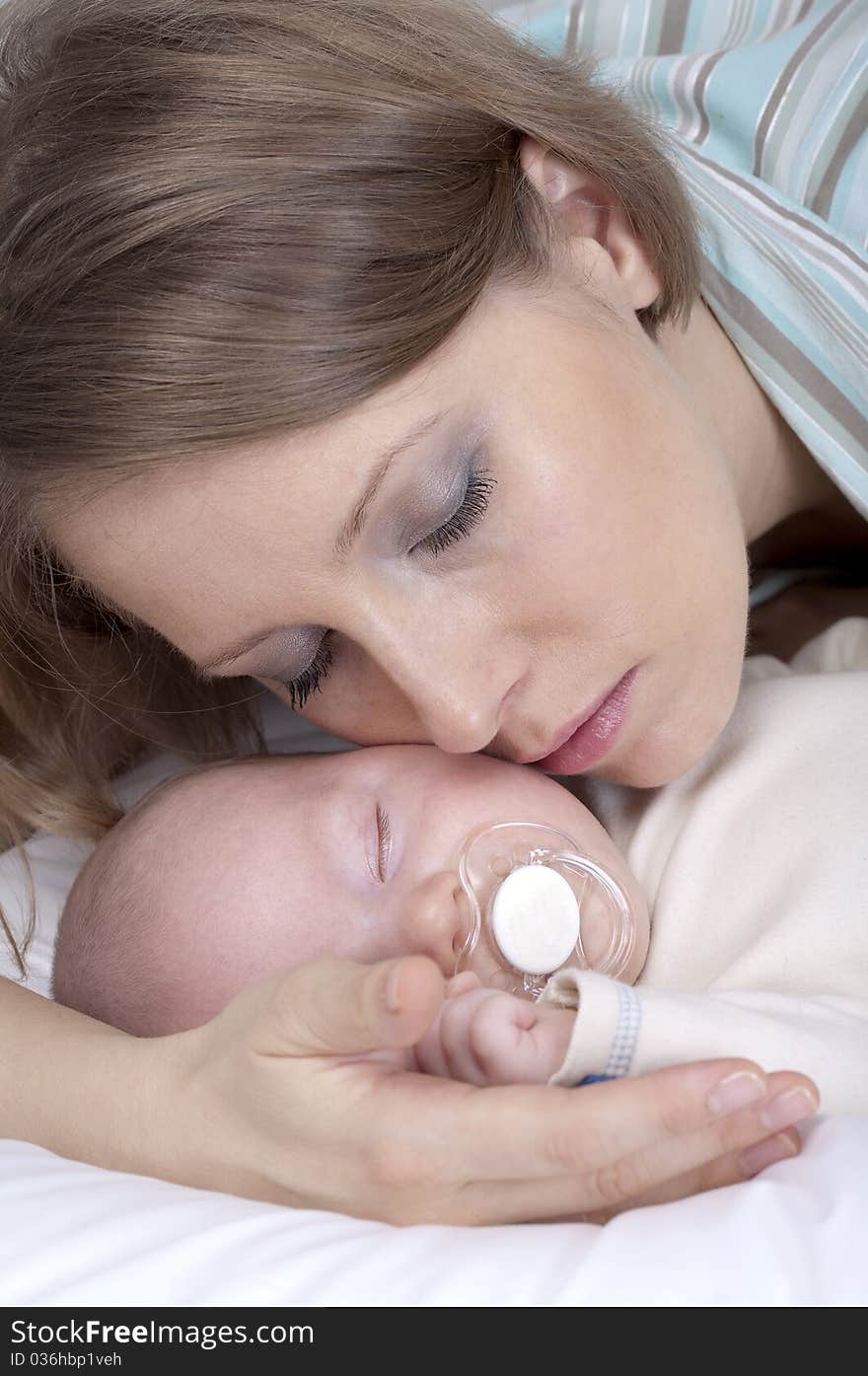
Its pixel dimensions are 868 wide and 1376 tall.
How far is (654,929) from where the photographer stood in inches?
59.9

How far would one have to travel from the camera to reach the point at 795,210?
179cm

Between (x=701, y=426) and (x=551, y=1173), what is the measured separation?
93 centimetres

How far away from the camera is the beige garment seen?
3.64 ft

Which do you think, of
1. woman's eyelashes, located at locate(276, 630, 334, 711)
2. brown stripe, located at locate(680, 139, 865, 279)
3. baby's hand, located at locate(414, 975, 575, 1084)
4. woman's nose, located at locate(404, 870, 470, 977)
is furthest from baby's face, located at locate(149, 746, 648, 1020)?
brown stripe, located at locate(680, 139, 865, 279)

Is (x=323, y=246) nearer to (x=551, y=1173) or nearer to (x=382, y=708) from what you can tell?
(x=382, y=708)

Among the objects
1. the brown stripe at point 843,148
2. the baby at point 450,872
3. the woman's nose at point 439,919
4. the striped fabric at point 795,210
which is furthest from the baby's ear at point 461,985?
the brown stripe at point 843,148

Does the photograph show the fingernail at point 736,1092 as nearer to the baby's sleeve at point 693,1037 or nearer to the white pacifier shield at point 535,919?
the baby's sleeve at point 693,1037

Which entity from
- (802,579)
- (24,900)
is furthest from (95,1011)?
(802,579)

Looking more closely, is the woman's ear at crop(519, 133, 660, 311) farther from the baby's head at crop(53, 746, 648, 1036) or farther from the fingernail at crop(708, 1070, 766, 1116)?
the fingernail at crop(708, 1070, 766, 1116)

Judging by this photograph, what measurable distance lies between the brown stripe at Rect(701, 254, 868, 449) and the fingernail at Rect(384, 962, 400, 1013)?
4.08 feet

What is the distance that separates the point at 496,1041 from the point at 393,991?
272 millimetres

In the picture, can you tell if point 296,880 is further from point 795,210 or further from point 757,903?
point 795,210

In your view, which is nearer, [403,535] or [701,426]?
[403,535]

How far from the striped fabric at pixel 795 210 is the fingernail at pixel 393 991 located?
1215 millimetres
